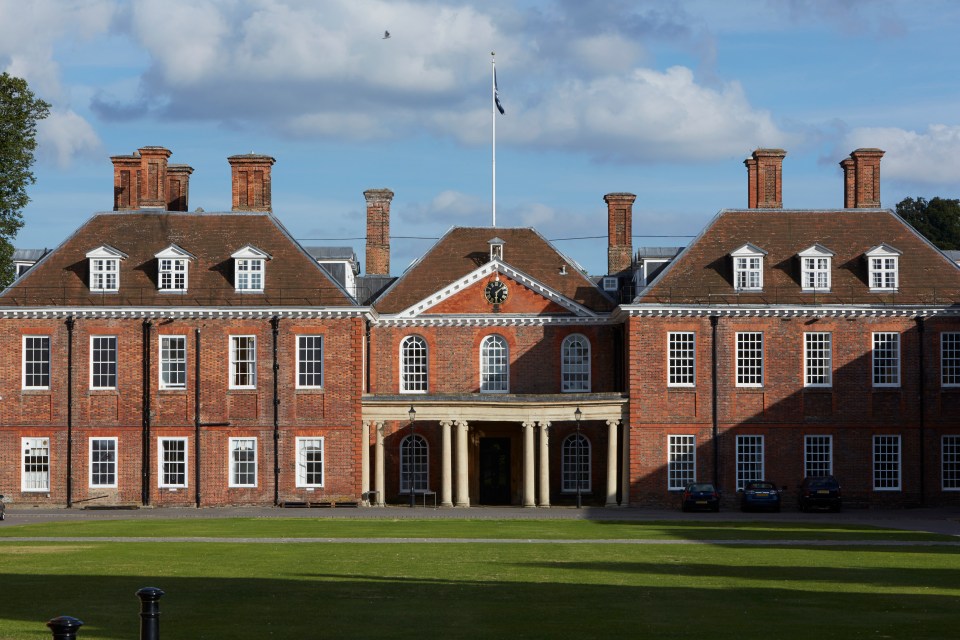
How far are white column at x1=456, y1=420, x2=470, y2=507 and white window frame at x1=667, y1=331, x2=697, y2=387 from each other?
7.29 m

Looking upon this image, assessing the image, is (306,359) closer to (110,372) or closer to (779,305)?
(110,372)

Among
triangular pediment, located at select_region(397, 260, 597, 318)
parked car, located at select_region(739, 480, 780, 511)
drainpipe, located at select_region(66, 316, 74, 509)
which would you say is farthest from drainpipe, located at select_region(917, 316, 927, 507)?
drainpipe, located at select_region(66, 316, 74, 509)

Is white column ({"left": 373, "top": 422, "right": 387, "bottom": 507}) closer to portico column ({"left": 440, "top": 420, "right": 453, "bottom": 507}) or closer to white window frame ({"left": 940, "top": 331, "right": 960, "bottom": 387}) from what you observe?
portico column ({"left": 440, "top": 420, "right": 453, "bottom": 507})

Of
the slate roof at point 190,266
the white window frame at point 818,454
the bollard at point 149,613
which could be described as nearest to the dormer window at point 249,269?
the slate roof at point 190,266

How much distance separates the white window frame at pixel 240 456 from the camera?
5181 centimetres

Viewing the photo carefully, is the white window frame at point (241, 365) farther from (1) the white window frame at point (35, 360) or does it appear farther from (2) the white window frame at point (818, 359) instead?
(2) the white window frame at point (818, 359)

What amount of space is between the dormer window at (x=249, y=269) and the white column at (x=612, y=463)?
42.9 ft

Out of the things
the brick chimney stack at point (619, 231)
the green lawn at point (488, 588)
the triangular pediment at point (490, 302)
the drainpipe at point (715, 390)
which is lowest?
the green lawn at point (488, 588)

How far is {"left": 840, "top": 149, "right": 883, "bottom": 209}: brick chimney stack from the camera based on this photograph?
56156 mm

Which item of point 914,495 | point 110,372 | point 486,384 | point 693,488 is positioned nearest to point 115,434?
point 110,372

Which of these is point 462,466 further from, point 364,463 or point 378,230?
point 378,230

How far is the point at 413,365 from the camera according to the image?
56062 millimetres

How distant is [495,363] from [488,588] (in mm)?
33959

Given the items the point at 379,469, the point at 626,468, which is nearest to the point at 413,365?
the point at 379,469
